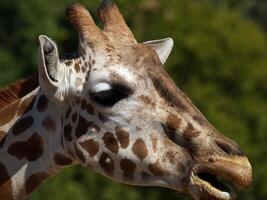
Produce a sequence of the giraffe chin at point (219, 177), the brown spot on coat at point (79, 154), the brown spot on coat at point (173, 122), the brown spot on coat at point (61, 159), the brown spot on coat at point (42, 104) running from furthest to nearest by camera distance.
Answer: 1. the brown spot on coat at point (42, 104)
2. the brown spot on coat at point (61, 159)
3. the brown spot on coat at point (79, 154)
4. the brown spot on coat at point (173, 122)
5. the giraffe chin at point (219, 177)

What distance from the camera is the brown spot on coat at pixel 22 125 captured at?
882 centimetres

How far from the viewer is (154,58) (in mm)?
8484

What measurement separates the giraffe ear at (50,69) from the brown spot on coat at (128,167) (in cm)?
67

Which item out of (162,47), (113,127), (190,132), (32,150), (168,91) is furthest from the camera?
(162,47)

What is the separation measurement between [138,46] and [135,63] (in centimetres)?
23

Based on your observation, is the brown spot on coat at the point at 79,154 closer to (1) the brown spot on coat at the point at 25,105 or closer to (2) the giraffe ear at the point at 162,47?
(1) the brown spot on coat at the point at 25,105

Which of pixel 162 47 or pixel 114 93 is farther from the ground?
pixel 114 93

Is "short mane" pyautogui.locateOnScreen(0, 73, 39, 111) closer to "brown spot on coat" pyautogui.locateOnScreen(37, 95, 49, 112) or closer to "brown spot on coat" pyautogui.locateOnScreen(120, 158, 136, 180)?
"brown spot on coat" pyautogui.locateOnScreen(37, 95, 49, 112)

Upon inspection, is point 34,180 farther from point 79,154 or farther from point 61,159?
point 79,154

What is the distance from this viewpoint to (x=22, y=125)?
8.84 metres

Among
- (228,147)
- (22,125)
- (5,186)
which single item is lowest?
(5,186)

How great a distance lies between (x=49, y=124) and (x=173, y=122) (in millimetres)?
1066

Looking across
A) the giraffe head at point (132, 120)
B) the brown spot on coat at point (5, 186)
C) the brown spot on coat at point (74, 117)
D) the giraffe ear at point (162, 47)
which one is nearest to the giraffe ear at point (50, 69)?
the giraffe head at point (132, 120)

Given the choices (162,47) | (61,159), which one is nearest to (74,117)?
(61,159)
